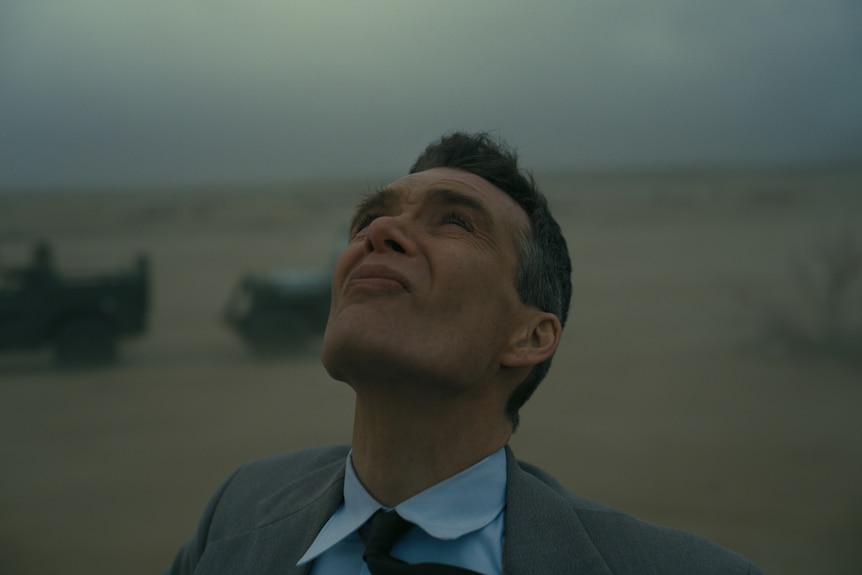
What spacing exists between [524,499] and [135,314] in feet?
3.70

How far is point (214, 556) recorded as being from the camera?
126cm

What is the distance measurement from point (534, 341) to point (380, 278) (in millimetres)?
313

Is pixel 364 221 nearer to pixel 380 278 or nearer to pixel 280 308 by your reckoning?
pixel 380 278

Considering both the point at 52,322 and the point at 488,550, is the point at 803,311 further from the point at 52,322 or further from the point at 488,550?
the point at 52,322

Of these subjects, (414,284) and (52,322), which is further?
(52,322)

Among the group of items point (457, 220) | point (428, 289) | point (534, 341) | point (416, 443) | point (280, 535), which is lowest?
point (280, 535)

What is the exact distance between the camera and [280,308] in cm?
180

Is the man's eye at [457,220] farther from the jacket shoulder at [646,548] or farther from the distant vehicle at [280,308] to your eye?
the distant vehicle at [280,308]

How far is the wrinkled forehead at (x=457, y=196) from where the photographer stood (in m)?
1.29

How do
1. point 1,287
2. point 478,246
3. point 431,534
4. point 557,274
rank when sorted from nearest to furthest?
point 431,534
point 478,246
point 557,274
point 1,287

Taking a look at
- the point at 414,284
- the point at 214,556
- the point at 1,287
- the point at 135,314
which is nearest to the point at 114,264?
the point at 135,314

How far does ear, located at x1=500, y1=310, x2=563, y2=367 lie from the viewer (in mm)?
1232

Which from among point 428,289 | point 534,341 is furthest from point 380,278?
point 534,341

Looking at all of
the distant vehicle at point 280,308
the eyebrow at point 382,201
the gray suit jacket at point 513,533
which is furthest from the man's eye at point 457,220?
the distant vehicle at point 280,308
